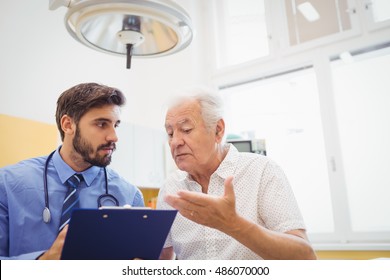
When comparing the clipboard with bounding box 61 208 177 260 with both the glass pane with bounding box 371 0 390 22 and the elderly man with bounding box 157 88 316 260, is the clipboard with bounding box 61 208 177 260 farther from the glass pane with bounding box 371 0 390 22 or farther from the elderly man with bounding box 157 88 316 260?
the glass pane with bounding box 371 0 390 22

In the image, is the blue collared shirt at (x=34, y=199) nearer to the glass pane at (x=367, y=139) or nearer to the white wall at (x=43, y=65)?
the white wall at (x=43, y=65)

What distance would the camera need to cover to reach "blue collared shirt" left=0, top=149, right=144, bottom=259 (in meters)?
1.14

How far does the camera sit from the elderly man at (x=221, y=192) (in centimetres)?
91

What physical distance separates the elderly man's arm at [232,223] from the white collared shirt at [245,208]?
9cm

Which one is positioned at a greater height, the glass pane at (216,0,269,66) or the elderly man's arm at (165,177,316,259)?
the glass pane at (216,0,269,66)

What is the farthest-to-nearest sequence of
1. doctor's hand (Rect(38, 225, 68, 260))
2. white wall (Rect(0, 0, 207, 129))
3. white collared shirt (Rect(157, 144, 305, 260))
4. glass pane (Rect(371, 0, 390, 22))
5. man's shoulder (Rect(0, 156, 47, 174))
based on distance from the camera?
1. glass pane (Rect(371, 0, 390, 22))
2. white wall (Rect(0, 0, 207, 129))
3. man's shoulder (Rect(0, 156, 47, 174))
4. white collared shirt (Rect(157, 144, 305, 260))
5. doctor's hand (Rect(38, 225, 68, 260))

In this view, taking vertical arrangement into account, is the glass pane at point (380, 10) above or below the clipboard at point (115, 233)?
above

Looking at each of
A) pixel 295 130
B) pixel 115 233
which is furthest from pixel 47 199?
pixel 295 130

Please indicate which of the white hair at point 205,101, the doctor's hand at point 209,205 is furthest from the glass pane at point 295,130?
the doctor's hand at point 209,205

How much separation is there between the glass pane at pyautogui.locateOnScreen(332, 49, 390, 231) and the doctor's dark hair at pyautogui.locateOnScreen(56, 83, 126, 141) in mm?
1986

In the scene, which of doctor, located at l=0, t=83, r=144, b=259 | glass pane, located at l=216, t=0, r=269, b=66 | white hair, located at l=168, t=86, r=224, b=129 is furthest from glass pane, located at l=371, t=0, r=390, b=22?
doctor, located at l=0, t=83, r=144, b=259

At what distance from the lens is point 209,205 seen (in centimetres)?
79

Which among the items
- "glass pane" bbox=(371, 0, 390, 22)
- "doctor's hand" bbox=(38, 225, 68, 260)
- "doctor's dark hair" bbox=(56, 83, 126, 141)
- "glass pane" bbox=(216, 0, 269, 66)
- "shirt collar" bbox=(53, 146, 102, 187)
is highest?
"glass pane" bbox=(216, 0, 269, 66)

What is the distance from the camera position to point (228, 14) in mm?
3645
